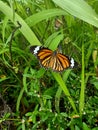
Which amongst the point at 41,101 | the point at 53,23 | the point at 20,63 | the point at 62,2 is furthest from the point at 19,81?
the point at 62,2

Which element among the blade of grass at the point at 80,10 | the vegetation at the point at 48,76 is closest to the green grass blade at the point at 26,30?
the vegetation at the point at 48,76

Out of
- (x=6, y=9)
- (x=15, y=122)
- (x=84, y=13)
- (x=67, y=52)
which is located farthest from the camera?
(x=67, y=52)

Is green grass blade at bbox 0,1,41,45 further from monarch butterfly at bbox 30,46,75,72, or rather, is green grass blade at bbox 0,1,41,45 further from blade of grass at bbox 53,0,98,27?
blade of grass at bbox 53,0,98,27

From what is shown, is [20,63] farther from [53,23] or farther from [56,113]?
[56,113]

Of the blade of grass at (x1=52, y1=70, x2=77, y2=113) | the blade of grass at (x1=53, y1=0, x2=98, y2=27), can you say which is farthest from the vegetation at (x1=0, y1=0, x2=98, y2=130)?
the blade of grass at (x1=53, y1=0, x2=98, y2=27)

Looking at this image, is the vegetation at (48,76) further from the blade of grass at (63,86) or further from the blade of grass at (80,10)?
the blade of grass at (80,10)

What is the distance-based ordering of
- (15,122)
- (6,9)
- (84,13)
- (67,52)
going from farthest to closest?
(67,52) → (15,122) → (6,9) → (84,13)
